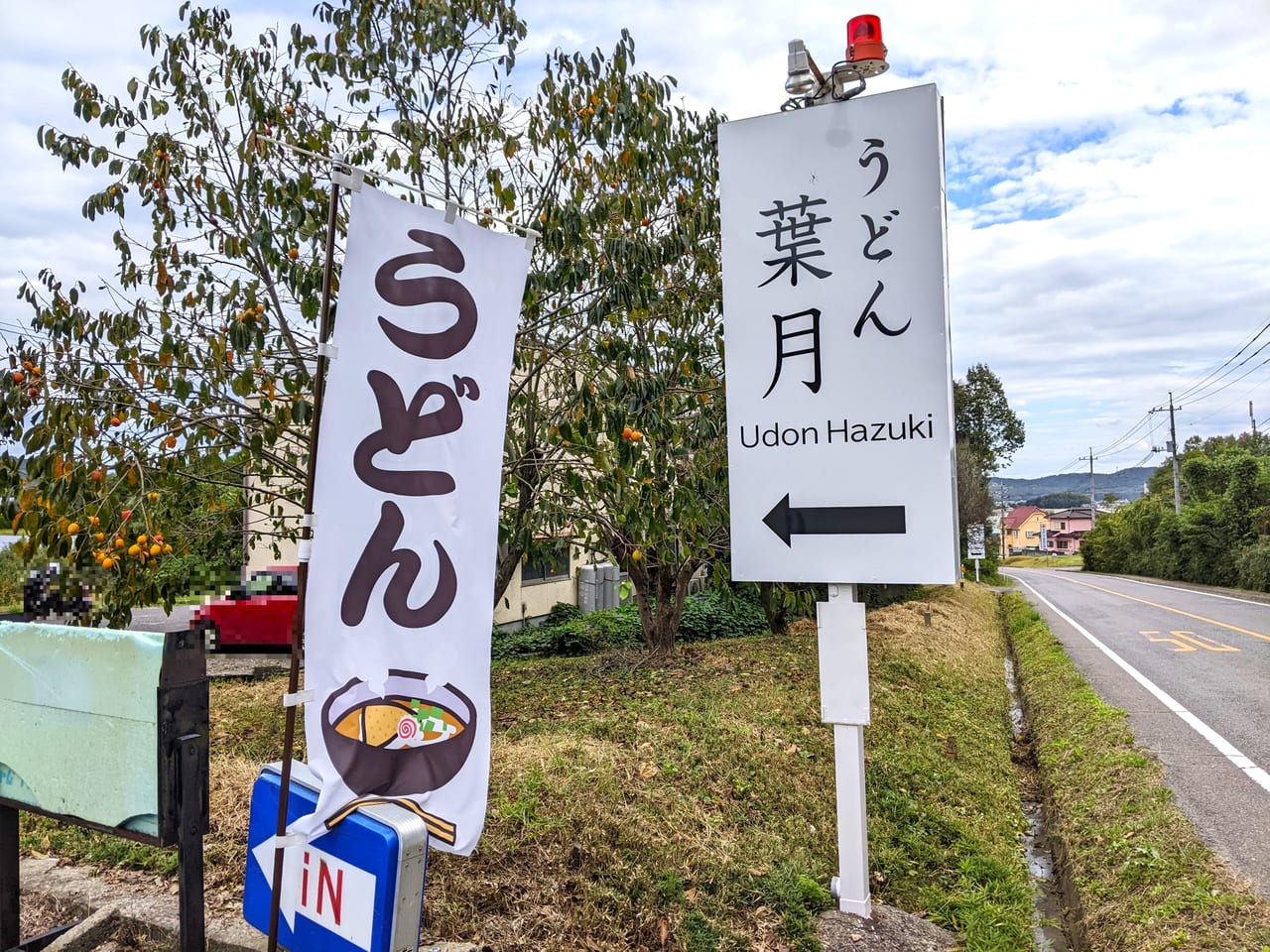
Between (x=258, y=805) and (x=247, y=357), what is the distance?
3641 mm

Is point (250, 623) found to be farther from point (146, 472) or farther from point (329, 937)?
point (329, 937)

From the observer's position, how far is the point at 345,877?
244cm

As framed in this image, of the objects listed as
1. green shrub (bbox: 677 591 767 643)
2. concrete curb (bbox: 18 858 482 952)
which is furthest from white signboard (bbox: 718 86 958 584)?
green shrub (bbox: 677 591 767 643)

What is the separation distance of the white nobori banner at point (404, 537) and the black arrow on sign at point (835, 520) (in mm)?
1647

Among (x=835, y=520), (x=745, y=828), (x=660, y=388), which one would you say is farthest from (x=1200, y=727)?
(x=660, y=388)

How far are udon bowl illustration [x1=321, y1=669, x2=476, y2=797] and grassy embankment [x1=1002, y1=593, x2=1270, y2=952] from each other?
11.4 feet

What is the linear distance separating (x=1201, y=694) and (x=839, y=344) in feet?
28.0

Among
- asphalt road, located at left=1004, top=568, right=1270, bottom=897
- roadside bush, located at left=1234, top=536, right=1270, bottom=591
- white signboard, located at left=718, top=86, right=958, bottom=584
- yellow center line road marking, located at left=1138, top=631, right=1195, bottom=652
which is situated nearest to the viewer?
white signboard, located at left=718, top=86, right=958, bottom=584

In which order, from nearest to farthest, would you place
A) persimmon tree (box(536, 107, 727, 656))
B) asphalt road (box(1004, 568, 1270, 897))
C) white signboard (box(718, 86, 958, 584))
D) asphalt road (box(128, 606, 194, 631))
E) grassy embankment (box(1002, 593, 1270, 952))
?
1. white signboard (box(718, 86, 958, 584))
2. grassy embankment (box(1002, 593, 1270, 952))
3. persimmon tree (box(536, 107, 727, 656))
4. asphalt road (box(1004, 568, 1270, 897))
5. asphalt road (box(128, 606, 194, 631))

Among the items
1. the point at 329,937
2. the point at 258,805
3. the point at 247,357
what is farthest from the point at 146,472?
the point at 329,937

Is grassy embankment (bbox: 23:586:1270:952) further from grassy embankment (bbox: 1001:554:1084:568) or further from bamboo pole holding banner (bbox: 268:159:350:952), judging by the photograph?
grassy embankment (bbox: 1001:554:1084:568)

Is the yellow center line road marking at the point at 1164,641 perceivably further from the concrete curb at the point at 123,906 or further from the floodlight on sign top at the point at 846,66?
the concrete curb at the point at 123,906

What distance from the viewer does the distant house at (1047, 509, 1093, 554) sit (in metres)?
106

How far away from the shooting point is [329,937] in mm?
2492
